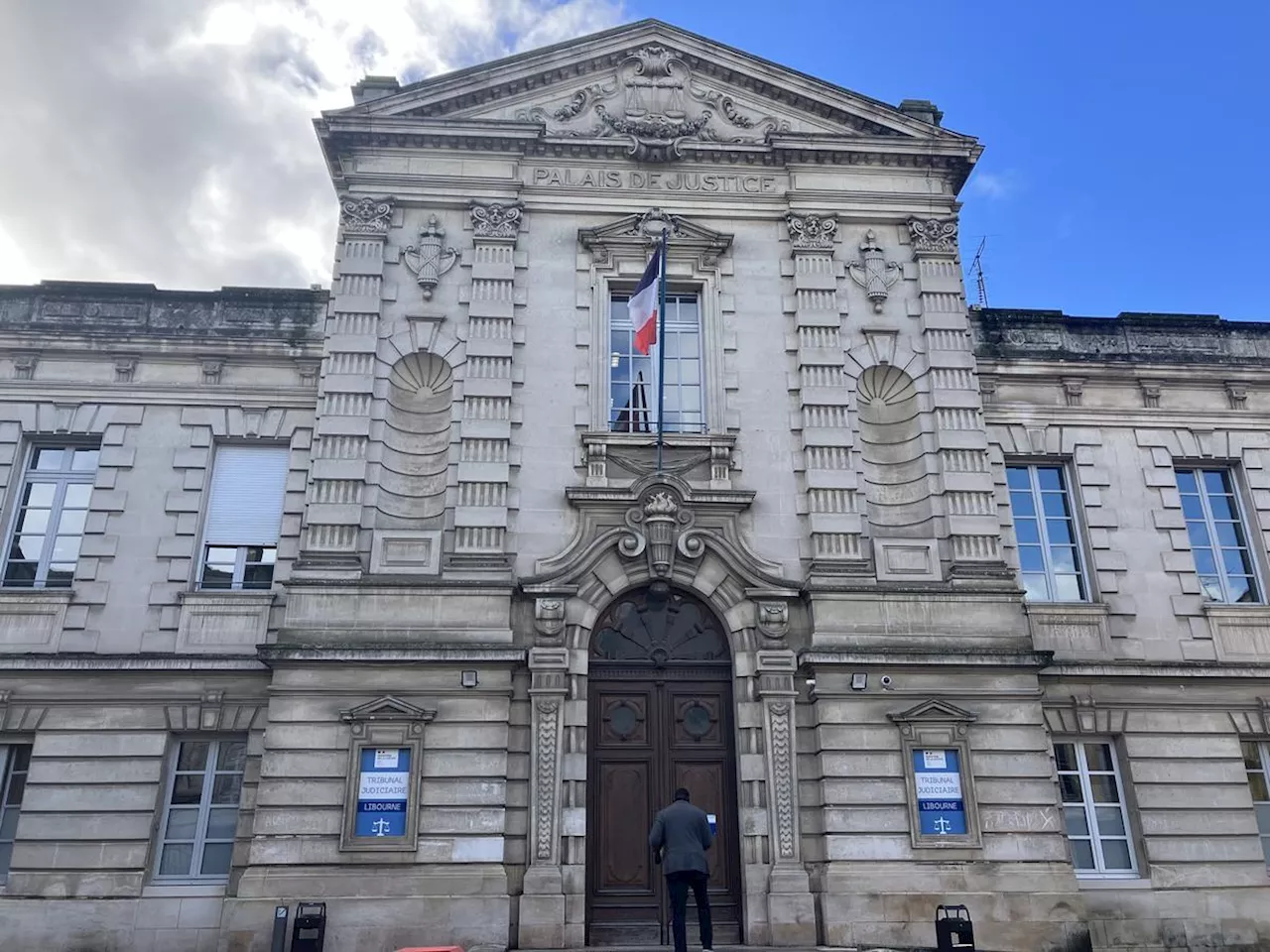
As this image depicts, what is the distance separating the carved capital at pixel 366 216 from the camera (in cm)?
1598

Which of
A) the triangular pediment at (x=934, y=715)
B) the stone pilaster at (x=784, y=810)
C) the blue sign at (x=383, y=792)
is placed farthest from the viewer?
the triangular pediment at (x=934, y=715)

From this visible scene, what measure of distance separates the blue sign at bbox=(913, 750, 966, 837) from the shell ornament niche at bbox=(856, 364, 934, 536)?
132 inches

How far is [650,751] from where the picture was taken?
45.2 feet

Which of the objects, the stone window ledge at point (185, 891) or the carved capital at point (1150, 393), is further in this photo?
the carved capital at point (1150, 393)

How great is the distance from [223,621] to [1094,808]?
13.2 m

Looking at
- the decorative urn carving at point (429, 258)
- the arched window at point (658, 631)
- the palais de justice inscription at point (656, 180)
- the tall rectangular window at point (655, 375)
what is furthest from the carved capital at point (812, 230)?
the arched window at point (658, 631)

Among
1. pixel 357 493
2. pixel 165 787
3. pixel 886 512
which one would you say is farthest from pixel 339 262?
pixel 886 512

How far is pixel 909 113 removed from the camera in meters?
17.6

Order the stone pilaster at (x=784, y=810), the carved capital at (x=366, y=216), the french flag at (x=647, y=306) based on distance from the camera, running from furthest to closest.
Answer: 1. the carved capital at (x=366, y=216)
2. the french flag at (x=647, y=306)
3. the stone pilaster at (x=784, y=810)

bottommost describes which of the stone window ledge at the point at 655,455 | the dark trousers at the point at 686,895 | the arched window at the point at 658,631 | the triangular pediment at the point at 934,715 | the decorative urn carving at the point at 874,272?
the dark trousers at the point at 686,895

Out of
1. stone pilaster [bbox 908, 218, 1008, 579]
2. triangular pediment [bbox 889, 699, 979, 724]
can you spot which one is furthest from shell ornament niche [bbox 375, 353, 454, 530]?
stone pilaster [bbox 908, 218, 1008, 579]

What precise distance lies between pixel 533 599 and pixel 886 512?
5567mm

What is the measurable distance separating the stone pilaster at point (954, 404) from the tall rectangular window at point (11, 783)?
45.2ft

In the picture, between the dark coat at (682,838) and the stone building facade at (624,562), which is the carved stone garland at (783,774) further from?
A: the dark coat at (682,838)
